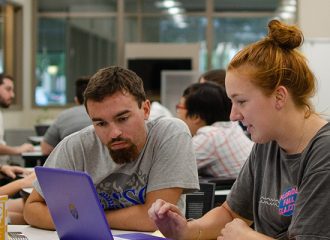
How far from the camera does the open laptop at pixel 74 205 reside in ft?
5.59

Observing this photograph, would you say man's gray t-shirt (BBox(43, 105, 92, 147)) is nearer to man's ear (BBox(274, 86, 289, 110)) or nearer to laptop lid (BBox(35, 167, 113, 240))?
laptop lid (BBox(35, 167, 113, 240))

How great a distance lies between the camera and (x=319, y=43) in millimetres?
9695

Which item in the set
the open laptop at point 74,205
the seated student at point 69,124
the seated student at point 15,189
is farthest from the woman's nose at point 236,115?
the seated student at point 69,124

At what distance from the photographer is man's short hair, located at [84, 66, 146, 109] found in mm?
2391

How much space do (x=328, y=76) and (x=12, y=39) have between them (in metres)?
5.43

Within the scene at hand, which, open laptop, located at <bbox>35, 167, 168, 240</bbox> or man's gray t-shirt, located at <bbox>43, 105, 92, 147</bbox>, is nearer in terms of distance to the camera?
open laptop, located at <bbox>35, 167, 168, 240</bbox>

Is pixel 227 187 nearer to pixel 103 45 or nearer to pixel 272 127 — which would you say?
pixel 272 127

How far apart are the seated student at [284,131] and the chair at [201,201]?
0.77 metres

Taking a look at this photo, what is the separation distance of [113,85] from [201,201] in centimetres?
77

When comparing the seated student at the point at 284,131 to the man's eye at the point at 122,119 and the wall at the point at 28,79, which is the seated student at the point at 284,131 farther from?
the wall at the point at 28,79

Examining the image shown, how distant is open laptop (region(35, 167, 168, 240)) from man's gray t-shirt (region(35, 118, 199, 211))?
47 cm

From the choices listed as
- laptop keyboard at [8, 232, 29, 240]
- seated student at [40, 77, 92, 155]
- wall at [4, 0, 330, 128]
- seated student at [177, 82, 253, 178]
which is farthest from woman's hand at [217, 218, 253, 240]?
wall at [4, 0, 330, 128]

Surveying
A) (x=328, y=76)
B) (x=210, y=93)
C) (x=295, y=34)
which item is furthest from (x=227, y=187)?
(x=328, y=76)

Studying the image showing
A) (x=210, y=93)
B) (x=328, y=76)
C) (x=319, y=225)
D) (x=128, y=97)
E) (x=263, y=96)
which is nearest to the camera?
(x=319, y=225)
